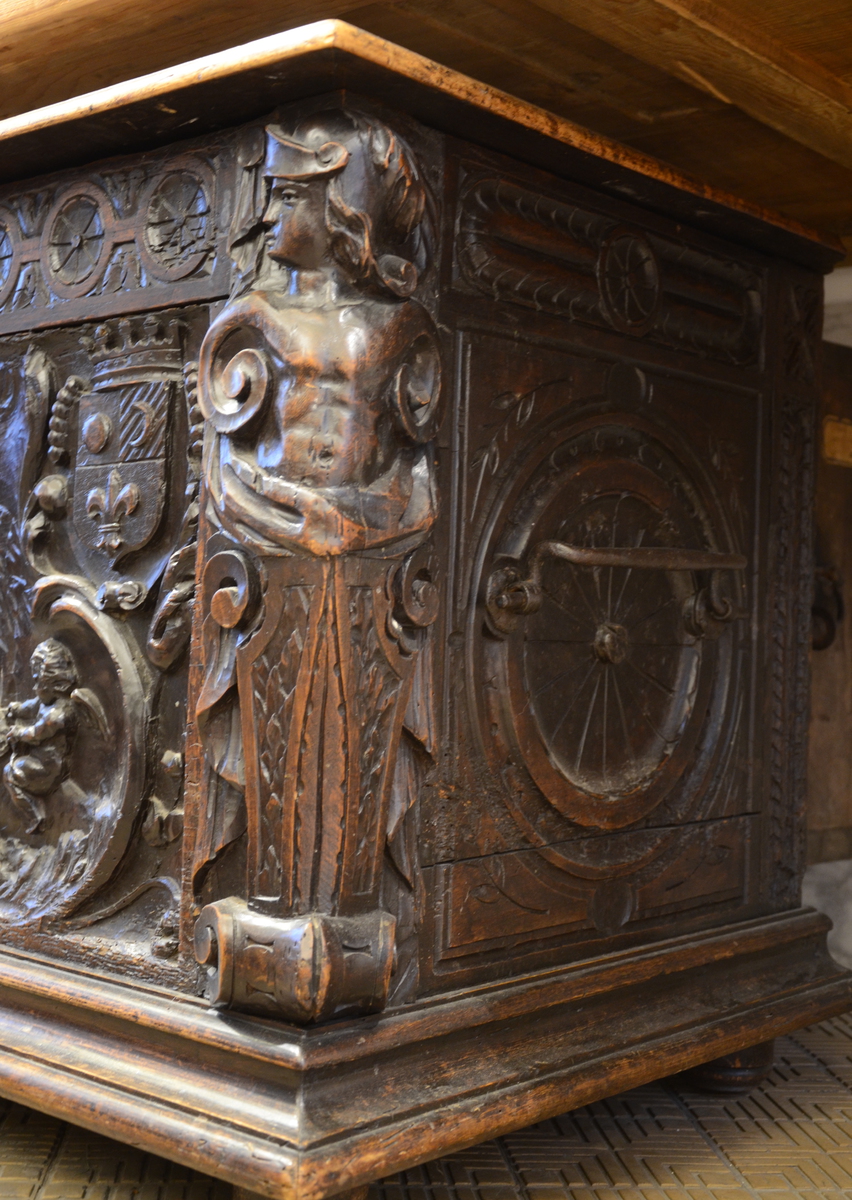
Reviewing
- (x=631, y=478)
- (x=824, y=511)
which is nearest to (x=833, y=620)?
(x=824, y=511)

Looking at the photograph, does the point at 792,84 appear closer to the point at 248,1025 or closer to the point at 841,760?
the point at 248,1025

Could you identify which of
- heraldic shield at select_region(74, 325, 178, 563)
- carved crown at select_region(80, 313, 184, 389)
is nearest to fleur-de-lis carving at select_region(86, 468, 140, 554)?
heraldic shield at select_region(74, 325, 178, 563)

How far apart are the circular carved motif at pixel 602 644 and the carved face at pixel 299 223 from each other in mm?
503

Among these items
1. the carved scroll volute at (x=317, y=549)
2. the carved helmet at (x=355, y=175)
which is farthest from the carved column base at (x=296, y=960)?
the carved helmet at (x=355, y=175)

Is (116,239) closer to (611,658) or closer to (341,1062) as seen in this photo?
(611,658)

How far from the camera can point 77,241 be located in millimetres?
2316

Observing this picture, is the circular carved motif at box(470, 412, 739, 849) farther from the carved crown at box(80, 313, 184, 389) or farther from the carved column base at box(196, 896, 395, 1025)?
the carved crown at box(80, 313, 184, 389)

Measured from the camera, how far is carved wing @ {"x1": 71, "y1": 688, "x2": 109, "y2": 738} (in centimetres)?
226

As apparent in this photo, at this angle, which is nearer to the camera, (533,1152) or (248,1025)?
(248,1025)

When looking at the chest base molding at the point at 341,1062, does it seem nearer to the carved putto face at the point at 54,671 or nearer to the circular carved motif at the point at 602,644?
the circular carved motif at the point at 602,644

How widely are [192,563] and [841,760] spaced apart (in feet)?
7.54

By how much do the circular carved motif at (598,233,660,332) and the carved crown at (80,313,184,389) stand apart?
0.75m

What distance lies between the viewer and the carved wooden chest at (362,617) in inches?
75.5

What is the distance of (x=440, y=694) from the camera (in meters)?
2.10
